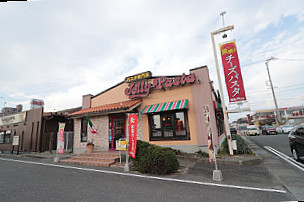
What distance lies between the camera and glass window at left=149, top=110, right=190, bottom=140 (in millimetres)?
8990

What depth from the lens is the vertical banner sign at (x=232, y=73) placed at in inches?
310

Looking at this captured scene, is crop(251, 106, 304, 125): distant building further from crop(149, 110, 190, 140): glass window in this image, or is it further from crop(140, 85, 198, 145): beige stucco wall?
crop(149, 110, 190, 140): glass window

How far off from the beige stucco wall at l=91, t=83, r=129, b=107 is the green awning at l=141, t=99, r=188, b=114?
87.0 inches

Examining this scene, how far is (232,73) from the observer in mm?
8055

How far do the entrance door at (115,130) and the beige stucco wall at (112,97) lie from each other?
1522 millimetres

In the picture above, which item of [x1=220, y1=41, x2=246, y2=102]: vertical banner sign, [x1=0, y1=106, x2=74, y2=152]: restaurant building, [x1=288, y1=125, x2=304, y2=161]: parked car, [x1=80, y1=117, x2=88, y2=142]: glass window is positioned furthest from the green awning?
[x1=0, y1=106, x2=74, y2=152]: restaurant building

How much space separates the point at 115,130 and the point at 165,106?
4.29 meters

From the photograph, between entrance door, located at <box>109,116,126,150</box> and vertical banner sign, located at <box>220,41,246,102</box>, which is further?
entrance door, located at <box>109,116,126,150</box>

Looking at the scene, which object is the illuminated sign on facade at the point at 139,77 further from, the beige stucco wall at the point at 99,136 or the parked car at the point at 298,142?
the parked car at the point at 298,142

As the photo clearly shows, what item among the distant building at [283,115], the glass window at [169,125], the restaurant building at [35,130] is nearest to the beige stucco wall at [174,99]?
the glass window at [169,125]

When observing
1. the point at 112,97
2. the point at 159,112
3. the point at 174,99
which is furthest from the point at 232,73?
the point at 112,97

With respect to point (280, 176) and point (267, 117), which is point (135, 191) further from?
point (267, 117)

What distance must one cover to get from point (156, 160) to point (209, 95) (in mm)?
4817

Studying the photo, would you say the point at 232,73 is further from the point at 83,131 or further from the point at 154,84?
the point at 83,131
